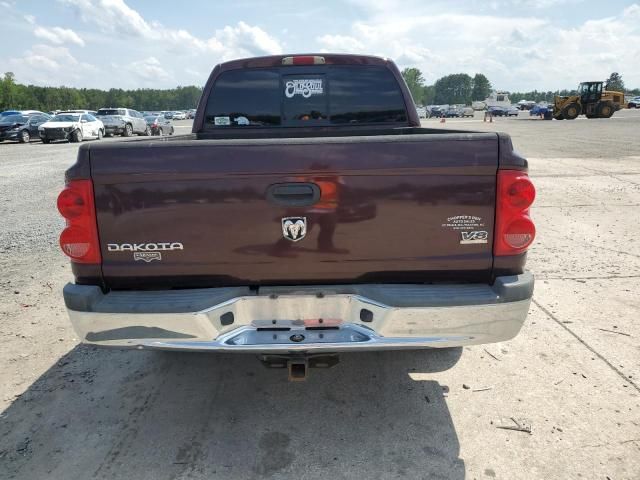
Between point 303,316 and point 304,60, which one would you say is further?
point 304,60

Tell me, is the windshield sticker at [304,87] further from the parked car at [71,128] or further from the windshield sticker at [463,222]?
the parked car at [71,128]

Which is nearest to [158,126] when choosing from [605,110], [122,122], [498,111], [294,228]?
[122,122]

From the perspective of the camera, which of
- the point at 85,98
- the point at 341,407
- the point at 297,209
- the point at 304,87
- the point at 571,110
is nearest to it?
the point at 297,209

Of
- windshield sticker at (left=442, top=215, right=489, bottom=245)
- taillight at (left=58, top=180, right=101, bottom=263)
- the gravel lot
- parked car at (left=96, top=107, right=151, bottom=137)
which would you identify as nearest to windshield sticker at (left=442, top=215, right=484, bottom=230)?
windshield sticker at (left=442, top=215, right=489, bottom=245)

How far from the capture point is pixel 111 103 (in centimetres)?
13062

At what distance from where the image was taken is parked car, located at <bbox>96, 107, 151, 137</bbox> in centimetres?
3003

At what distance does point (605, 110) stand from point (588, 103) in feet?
4.97

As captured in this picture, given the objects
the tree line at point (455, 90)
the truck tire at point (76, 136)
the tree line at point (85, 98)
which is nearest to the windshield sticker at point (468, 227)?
the truck tire at point (76, 136)

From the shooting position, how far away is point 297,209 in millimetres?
2432

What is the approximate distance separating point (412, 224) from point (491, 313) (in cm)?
61

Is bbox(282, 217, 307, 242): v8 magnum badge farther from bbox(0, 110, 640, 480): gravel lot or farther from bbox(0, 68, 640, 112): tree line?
bbox(0, 68, 640, 112): tree line

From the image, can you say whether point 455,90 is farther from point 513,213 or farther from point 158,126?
point 513,213

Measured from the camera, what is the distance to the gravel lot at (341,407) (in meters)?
2.62

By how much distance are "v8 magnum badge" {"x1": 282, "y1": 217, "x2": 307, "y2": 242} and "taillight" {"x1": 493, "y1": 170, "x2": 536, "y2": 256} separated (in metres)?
→ 0.99
